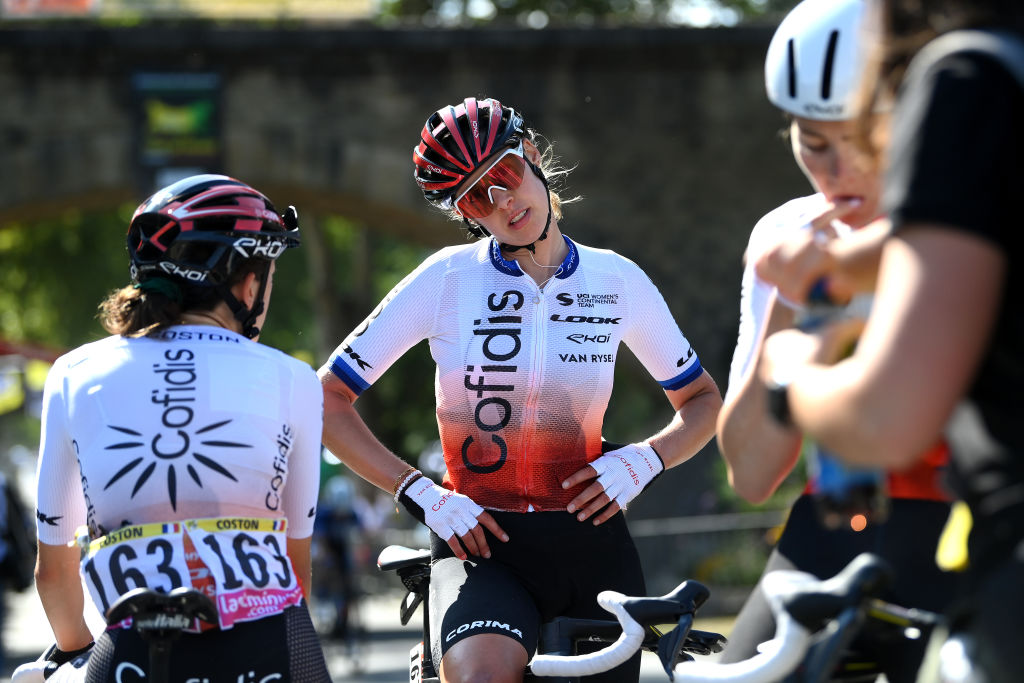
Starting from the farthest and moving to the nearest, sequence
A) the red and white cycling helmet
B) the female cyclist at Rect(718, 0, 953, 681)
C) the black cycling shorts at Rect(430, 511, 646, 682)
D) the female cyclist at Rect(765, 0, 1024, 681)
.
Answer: the black cycling shorts at Rect(430, 511, 646, 682)
the red and white cycling helmet
the female cyclist at Rect(718, 0, 953, 681)
the female cyclist at Rect(765, 0, 1024, 681)

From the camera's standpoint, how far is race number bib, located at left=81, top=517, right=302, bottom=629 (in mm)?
3357

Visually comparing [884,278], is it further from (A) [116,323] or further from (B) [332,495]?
(B) [332,495]

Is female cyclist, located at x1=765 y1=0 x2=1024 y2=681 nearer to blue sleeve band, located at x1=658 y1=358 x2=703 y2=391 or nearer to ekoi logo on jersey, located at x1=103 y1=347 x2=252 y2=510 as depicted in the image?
ekoi logo on jersey, located at x1=103 y1=347 x2=252 y2=510

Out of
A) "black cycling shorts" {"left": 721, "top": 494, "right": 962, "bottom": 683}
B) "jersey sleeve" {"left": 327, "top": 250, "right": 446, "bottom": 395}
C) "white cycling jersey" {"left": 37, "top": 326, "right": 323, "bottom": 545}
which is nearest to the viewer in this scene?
"black cycling shorts" {"left": 721, "top": 494, "right": 962, "bottom": 683}

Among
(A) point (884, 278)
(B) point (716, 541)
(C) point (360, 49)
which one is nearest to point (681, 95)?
(C) point (360, 49)

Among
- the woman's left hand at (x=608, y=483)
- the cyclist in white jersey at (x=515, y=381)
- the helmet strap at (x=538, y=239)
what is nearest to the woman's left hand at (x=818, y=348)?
the cyclist in white jersey at (x=515, y=381)

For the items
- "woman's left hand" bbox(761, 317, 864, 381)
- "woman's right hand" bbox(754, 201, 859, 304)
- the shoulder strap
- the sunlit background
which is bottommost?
the sunlit background

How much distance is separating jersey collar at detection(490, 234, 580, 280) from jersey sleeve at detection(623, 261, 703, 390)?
0.22 meters

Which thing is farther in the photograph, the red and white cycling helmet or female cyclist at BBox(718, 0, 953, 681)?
the red and white cycling helmet

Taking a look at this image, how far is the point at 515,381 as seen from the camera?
16.2ft

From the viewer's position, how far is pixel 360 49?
20.1m

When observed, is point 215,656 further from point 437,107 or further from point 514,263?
point 437,107

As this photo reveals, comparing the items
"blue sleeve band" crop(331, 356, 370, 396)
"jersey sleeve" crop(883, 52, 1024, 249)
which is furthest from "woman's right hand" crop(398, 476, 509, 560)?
"jersey sleeve" crop(883, 52, 1024, 249)

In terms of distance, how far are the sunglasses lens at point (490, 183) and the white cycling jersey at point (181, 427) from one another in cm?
148
